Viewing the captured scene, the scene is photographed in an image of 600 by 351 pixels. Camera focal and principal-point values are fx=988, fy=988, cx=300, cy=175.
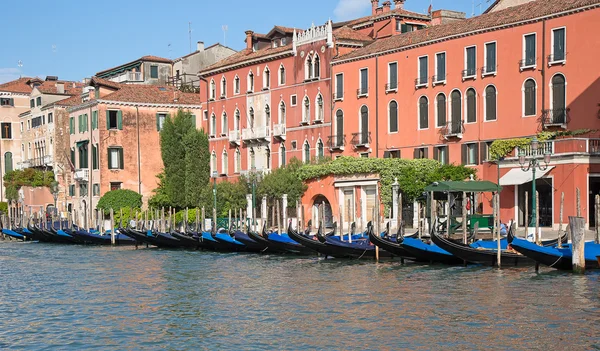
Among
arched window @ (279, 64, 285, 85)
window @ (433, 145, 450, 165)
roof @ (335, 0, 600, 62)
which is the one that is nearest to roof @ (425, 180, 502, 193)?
window @ (433, 145, 450, 165)

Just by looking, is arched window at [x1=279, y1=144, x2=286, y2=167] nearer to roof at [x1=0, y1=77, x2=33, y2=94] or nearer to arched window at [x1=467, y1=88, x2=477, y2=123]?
arched window at [x1=467, y1=88, x2=477, y2=123]

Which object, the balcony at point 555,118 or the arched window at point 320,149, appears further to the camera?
the arched window at point 320,149

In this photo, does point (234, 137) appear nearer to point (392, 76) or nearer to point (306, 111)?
point (306, 111)

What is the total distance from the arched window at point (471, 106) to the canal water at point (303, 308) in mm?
7775

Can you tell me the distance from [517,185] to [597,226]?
6805mm

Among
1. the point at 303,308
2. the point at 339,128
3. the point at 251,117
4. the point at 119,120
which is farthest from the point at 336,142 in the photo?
the point at 303,308

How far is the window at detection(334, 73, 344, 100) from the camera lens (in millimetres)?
32719

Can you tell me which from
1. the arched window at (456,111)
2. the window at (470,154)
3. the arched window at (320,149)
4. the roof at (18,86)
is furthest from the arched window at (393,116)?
the roof at (18,86)

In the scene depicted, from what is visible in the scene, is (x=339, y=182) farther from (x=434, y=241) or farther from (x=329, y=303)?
(x=329, y=303)

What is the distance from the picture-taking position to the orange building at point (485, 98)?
2509 centimetres

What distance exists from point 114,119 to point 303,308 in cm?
2804

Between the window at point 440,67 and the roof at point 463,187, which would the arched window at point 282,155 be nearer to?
the window at point 440,67

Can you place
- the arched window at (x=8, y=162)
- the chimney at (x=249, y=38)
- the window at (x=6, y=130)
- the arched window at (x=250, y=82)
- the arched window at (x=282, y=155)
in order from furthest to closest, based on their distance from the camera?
the arched window at (x=8, y=162), the window at (x=6, y=130), the chimney at (x=249, y=38), the arched window at (x=250, y=82), the arched window at (x=282, y=155)

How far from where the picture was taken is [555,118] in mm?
25828
